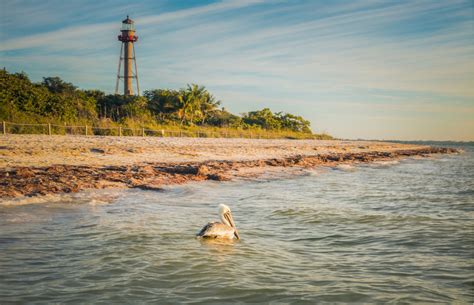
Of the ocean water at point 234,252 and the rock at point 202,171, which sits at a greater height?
the rock at point 202,171

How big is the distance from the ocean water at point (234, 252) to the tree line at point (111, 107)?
20485 mm

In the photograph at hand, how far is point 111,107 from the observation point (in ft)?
159

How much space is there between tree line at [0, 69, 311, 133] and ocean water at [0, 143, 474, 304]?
20485 mm

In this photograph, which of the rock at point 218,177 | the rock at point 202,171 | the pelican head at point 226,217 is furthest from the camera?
the rock at point 202,171

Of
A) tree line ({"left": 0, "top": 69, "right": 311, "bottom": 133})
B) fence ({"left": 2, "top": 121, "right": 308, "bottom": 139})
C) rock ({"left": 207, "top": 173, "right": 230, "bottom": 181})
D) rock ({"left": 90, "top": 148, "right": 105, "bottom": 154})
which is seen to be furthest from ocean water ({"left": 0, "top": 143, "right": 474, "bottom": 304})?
tree line ({"left": 0, "top": 69, "right": 311, "bottom": 133})

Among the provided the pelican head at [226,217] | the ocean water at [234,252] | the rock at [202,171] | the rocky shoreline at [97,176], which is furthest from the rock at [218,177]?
the pelican head at [226,217]

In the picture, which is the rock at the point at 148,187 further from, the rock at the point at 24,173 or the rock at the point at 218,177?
the rock at the point at 218,177

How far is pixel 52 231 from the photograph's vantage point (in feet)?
21.3

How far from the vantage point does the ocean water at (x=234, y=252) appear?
13.7 ft

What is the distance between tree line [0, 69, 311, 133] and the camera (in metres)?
31.6

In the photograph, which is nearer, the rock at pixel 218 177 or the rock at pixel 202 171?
the rock at pixel 218 177

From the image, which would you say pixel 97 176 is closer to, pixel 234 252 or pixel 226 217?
pixel 226 217

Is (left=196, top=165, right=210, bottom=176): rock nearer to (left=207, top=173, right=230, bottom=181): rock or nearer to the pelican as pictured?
(left=207, top=173, right=230, bottom=181): rock

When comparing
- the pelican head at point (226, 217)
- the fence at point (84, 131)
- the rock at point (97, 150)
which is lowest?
the pelican head at point (226, 217)
